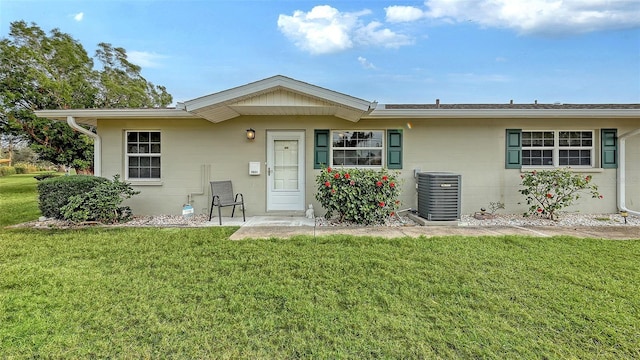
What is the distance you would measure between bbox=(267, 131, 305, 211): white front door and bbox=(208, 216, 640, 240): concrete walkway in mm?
1061

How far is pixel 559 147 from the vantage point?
262 inches

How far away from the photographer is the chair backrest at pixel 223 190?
6.17 metres

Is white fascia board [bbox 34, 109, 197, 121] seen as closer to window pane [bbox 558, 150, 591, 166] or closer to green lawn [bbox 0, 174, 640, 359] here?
green lawn [bbox 0, 174, 640, 359]

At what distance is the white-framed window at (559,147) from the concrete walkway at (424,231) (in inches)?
75.9

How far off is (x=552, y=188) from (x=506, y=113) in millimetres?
1928

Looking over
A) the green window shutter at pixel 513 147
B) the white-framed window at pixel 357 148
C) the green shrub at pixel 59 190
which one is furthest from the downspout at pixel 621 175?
the green shrub at pixel 59 190

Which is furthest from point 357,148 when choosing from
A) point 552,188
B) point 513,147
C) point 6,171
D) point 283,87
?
point 6,171

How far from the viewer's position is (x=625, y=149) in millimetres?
6594

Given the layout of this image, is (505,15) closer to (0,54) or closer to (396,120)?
(396,120)

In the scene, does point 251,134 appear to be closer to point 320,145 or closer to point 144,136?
point 320,145

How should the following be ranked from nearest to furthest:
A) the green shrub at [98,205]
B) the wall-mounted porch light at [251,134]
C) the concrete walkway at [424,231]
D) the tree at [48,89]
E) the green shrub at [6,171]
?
the concrete walkway at [424,231], the green shrub at [98,205], the wall-mounted porch light at [251,134], the tree at [48,89], the green shrub at [6,171]

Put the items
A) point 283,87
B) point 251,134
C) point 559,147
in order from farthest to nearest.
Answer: point 559,147 → point 251,134 → point 283,87

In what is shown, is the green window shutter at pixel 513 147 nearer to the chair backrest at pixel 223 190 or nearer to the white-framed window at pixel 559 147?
the white-framed window at pixel 559 147

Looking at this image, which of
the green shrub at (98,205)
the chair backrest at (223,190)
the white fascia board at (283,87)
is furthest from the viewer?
the chair backrest at (223,190)
